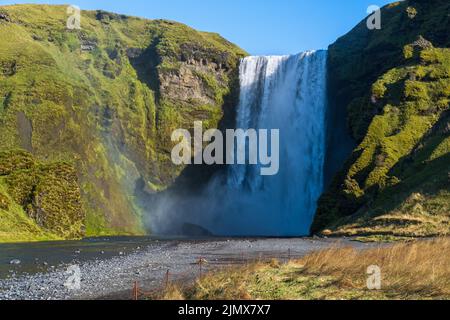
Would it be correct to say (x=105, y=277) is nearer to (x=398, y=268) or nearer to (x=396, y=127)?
(x=398, y=268)

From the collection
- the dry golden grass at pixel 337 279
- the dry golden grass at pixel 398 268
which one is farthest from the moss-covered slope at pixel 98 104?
the dry golden grass at pixel 398 268

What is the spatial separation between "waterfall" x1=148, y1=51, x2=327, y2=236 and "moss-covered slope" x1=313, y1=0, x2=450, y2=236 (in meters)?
4.83

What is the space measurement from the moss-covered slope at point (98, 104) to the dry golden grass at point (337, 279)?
5146cm

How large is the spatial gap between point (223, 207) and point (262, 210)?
8.68 meters

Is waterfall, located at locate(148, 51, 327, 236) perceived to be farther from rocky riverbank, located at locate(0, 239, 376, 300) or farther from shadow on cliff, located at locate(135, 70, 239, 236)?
rocky riverbank, located at locate(0, 239, 376, 300)

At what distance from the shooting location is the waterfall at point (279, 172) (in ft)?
330

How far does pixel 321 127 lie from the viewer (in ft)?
335

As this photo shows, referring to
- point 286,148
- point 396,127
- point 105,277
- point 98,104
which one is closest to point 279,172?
point 286,148

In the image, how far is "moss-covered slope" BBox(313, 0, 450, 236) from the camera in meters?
59.3

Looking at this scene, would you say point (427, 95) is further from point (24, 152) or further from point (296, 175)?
point (24, 152)

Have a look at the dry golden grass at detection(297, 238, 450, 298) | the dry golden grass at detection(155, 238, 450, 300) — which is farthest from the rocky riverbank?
the dry golden grass at detection(297, 238, 450, 298)

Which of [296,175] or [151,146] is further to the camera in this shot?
[151,146]
